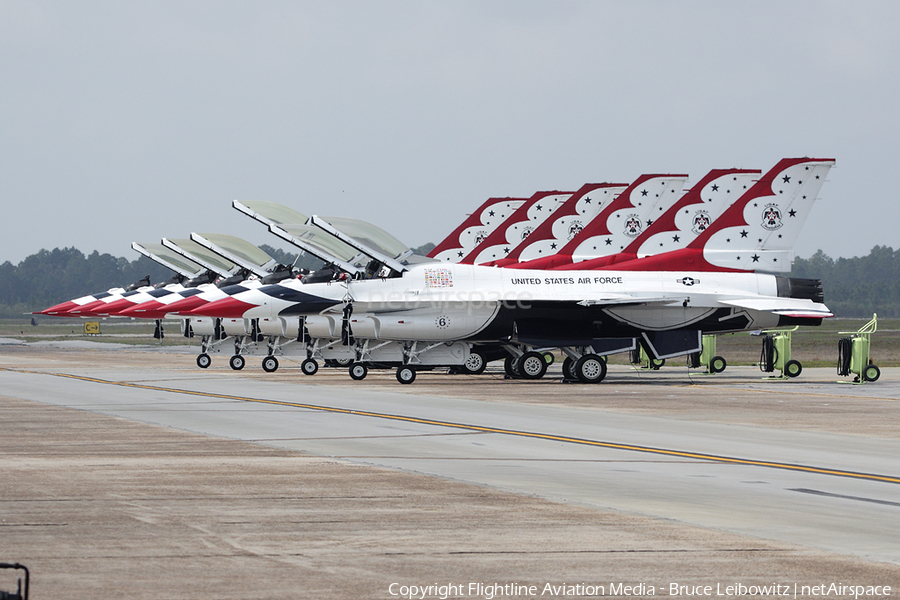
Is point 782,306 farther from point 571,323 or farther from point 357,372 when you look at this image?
point 357,372

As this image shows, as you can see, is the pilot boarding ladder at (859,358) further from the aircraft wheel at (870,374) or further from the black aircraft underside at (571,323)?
the black aircraft underside at (571,323)

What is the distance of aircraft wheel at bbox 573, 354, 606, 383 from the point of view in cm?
2994

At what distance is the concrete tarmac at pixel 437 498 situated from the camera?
22.2 ft

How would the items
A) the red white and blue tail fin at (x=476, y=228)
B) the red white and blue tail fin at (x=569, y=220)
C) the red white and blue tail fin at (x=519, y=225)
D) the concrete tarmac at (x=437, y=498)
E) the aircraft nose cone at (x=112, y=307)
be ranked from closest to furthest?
the concrete tarmac at (x=437, y=498) < the red white and blue tail fin at (x=569, y=220) < the aircraft nose cone at (x=112, y=307) < the red white and blue tail fin at (x=519, y=225) < the red white and blue tail fin at (x=476, y=228)

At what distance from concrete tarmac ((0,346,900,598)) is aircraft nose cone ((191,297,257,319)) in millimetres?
10716

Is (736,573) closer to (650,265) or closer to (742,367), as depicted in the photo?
(650,265)

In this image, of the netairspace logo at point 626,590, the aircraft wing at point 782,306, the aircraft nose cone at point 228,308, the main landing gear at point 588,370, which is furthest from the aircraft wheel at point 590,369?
the netairspace logo at point 626,590

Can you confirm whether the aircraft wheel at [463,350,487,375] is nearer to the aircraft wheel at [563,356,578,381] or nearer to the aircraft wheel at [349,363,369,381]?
the aircraft wheel at [563,356,578,381]

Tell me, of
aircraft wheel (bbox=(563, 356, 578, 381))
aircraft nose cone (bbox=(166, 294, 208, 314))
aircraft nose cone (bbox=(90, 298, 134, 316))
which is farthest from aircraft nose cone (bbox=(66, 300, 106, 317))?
aircraft wheel (bbox=(563, 356, 578, 381))

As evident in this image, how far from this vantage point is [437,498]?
966 cm

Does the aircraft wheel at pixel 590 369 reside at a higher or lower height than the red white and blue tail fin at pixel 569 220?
lower

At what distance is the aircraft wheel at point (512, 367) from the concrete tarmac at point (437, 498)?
11.3 metres

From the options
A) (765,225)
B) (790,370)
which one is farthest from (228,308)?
(790,370)

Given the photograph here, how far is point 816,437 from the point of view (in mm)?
15609
